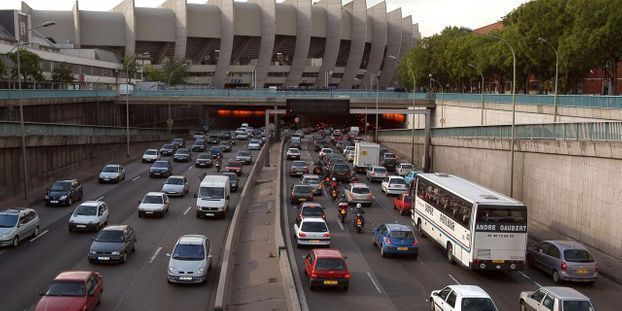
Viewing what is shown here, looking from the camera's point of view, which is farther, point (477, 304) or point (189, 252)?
point (189, 252)

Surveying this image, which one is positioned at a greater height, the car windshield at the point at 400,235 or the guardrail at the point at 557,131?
the guardrail at the point at 557,131

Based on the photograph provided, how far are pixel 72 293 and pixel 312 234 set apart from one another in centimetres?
1326

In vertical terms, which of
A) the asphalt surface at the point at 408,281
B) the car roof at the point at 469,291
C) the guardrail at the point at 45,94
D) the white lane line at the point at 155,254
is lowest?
the asphalt surface at the point at 408,281

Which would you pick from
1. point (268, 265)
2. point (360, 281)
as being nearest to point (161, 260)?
point (268, 265)

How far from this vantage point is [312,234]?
103 ft

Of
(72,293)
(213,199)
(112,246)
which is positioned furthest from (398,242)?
(72,293)

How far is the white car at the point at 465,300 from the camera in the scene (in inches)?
765

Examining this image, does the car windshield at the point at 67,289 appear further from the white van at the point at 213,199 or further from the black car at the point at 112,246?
the white van at the point at 213,199

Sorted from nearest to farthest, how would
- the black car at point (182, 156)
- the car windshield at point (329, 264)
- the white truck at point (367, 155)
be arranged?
1. the car windshield at point (329, 264)
2. the white truck at point (367, 155)
3. the black car at point (182, 156)

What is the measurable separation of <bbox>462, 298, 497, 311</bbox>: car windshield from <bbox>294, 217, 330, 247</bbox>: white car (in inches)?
491

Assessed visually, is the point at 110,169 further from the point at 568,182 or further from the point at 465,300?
the point at 465,300

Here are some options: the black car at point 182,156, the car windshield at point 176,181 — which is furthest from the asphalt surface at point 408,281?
the black car at point 182,156

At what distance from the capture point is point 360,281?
2605 centimetres

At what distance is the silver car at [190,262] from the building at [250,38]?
112200 mm
